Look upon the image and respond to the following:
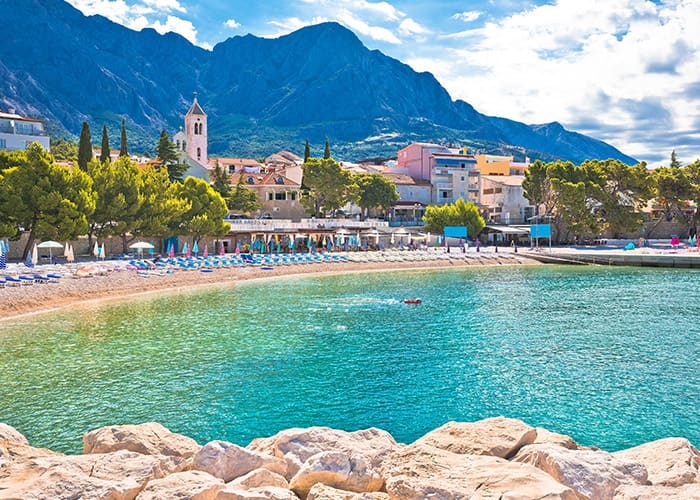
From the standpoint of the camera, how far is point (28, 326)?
27.6m

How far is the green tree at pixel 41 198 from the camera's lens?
41.7 m

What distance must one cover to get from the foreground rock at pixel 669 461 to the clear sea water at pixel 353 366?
364 centimetres

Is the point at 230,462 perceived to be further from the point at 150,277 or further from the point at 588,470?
the point at 150,277

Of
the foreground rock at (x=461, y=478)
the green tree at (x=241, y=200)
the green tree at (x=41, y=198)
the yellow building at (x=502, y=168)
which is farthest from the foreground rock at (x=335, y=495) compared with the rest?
the yellow building at (x=502, y=168)

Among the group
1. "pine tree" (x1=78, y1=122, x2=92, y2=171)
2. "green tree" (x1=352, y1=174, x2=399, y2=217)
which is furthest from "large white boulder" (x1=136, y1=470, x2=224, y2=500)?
"green tree" (x1=352, y1=174, x2=399, y2=217)

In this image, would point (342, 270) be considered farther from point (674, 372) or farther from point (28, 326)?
point (674, 372)

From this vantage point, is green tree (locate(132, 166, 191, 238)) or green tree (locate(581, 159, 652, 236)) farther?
green tree (locate(581, 159, 652, 236))

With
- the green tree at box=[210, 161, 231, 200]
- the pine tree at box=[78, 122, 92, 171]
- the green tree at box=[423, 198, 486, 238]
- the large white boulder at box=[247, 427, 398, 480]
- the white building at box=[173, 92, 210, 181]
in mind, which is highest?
the white building at box=[173, 92, 210, 181]

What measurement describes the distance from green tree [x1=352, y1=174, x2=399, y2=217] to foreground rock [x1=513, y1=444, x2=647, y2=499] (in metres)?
71.5

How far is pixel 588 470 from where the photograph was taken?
326 inches

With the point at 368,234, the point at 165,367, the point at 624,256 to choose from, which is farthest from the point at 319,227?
the point at 165,367

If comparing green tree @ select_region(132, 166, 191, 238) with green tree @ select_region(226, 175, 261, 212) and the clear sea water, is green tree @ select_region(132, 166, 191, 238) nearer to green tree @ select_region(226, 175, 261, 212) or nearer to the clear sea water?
the clear sea water

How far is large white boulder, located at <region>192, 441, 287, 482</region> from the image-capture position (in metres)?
9.12

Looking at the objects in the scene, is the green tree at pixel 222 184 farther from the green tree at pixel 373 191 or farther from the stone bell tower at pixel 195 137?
the stone bell tower at pixel 195 137
